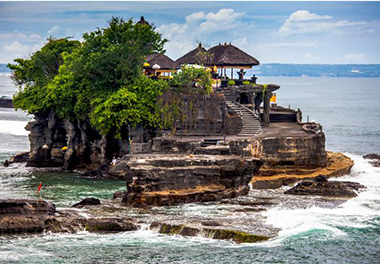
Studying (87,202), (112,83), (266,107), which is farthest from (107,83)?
(87,202)

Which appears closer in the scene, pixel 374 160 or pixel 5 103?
pixel 374 160

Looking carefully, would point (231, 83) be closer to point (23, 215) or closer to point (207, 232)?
point (207, 232)

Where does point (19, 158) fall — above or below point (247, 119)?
below

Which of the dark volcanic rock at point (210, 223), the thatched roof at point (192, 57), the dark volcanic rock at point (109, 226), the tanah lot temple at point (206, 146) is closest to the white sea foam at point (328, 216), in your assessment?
the dark volcanic rock at point (210, 223)

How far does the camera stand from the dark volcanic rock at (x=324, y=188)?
55.7 m

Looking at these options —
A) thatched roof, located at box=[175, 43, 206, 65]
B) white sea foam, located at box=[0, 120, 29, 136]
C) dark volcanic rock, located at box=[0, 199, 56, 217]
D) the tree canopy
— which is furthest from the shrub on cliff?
white sea foam, located at box=[0, 120, 29, 136]

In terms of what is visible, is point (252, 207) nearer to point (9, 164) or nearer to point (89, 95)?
point (89, 95)

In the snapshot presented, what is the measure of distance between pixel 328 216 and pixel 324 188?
7.35 meters

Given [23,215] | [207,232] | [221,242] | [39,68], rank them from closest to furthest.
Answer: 1. [221,242]
2. [207,232]
3. [23,215]
4. [39,68]

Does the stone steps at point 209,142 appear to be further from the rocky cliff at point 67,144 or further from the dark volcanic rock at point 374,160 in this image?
the dark volcanic rock at point 374,160

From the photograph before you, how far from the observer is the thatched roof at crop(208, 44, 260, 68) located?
74.3 m

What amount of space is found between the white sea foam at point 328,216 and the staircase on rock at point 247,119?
13.1 meters

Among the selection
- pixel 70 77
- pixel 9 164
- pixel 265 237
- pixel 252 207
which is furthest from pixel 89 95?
pixel 265 237

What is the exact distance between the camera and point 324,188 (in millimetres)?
56344
